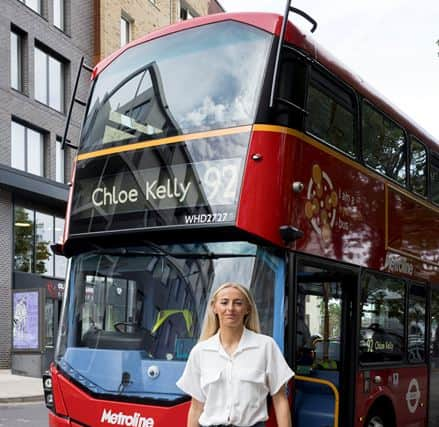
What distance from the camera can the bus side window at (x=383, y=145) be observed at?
7943 millimetres

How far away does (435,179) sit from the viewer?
398 inches

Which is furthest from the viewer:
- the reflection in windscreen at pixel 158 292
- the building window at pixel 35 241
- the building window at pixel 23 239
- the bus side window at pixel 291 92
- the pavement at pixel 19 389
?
the building window at pixel 35 241

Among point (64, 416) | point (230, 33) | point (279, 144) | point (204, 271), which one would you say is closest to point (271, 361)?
point (204, 271)

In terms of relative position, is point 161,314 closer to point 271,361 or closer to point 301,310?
point 301,310

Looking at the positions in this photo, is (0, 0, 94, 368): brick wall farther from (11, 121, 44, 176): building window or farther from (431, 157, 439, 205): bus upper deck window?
(431, 157, 439, 205): bus upper deck window

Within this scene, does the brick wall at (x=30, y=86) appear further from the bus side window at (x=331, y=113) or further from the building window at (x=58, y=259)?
the bus side window at (x=331, y=113)

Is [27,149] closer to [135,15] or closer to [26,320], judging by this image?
[26,320]

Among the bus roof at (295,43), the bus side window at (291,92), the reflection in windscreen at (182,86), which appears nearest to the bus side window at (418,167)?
the bus roof at (295,43)

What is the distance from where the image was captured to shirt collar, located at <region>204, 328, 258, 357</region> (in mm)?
3941

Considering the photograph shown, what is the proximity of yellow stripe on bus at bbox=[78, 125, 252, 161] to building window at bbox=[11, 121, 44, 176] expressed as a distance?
64.3 feet

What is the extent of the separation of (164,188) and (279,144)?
1.07m

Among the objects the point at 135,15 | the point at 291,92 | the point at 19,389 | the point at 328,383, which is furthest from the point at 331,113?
the point at 135,15

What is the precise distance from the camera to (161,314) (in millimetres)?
6219

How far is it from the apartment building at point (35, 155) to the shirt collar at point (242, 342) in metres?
18.8
